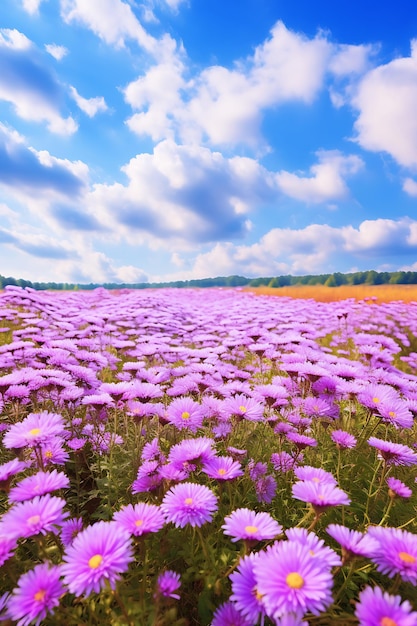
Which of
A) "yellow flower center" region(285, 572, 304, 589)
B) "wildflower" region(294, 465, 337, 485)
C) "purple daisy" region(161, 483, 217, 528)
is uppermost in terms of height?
"yellow flower center" region(285, 572, 304, 589)

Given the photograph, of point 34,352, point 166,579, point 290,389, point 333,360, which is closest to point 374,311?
point 333,360

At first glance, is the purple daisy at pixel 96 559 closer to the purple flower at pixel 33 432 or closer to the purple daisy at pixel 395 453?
the purple flower at pixel 33 432

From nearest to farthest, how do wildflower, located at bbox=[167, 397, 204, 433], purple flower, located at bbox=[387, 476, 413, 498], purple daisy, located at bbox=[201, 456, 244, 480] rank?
purple daisy, located at bbox=[201, 456, 244, 480] → purple flower, located at bbox=[387, 476, 413, 498] → wildflower, located at bbox=[167, 397, 204, 433]

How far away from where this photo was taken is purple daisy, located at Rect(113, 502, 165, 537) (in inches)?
37.1

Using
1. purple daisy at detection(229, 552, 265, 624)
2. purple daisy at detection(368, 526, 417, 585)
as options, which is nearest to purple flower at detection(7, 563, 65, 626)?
purple daisy at detection(229, 552, 265, 624)

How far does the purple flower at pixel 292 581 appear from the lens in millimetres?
701

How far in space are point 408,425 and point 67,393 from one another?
179 cm

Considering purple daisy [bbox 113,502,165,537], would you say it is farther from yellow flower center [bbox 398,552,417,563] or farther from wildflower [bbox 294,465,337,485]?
yellow flower center [bbox 398,552,417,563]

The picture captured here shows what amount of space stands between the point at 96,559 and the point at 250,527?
0.42m

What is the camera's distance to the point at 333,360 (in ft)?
A: 9.09

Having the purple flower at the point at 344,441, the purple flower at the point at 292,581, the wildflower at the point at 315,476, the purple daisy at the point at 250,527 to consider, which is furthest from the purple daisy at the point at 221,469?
the purple flower at the point at 344,441

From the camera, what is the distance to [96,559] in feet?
2.67

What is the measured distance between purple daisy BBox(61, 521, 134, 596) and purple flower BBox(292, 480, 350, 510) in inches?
19.2

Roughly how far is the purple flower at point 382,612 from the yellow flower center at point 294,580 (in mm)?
132
